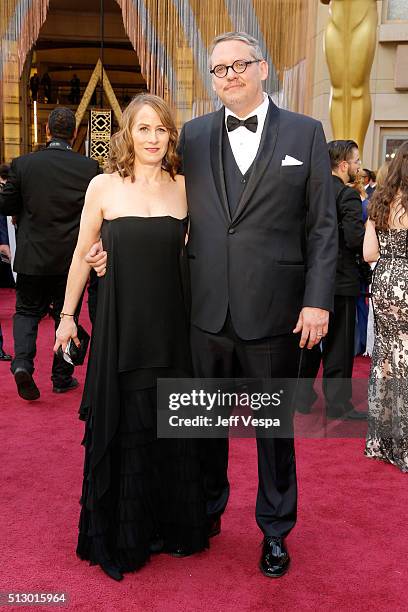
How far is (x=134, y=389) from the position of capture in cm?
211

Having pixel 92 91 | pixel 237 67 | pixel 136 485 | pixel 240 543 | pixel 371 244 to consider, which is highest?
pixel 92 91

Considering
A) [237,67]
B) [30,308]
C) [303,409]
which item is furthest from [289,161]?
[30,308]

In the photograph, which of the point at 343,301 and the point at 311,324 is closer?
the point at 311,324

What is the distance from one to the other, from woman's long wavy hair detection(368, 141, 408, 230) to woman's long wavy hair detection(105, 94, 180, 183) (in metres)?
1.25

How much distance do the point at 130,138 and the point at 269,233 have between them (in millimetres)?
511

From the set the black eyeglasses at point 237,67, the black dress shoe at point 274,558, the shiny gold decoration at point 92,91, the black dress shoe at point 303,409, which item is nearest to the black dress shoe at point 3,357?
the black dress shoe at point 303,409

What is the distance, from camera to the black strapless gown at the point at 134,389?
2.05m

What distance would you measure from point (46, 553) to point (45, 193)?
7.34 ft

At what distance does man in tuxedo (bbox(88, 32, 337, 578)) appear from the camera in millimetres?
2041

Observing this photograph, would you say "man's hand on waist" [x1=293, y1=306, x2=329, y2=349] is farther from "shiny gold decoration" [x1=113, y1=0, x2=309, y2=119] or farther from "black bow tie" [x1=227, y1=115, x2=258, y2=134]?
"shiny gold decoration" [x1=113, y1=0, x2=309, y2=119]

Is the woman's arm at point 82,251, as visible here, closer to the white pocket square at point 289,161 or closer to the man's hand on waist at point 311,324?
the white pocket square at point 289,161

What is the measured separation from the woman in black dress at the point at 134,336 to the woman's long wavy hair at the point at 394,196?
3.96ft

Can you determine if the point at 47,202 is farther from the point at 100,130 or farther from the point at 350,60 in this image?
the point at 100,130

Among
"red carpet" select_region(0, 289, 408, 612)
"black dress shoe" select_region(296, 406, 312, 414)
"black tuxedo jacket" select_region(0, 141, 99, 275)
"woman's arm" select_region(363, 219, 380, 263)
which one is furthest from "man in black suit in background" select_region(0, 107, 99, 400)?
"woman's arm" select_region(363, 219, 380, 263)
